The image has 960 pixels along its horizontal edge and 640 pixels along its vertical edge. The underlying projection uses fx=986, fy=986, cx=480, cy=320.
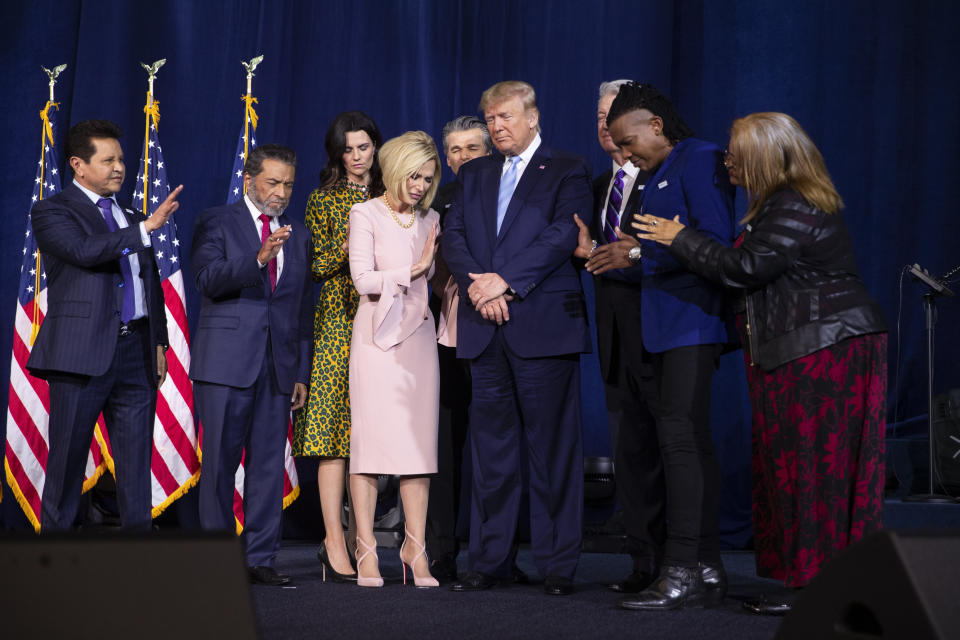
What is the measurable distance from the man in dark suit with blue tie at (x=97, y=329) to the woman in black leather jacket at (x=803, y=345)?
2019 millimetres

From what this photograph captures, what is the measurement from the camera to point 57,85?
215 inches

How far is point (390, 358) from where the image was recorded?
3.54 meters

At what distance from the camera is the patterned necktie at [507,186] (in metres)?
3.51

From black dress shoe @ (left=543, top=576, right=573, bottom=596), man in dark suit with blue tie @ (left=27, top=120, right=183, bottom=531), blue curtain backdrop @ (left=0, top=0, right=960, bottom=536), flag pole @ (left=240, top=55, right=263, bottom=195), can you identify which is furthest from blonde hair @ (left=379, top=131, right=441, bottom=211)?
blue curtain backdrop @ (left=0, top=0, right=960, bottom=536)

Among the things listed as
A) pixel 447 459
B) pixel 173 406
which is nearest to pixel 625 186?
pixel 447 459

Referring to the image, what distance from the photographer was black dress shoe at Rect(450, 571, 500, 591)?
3.37m

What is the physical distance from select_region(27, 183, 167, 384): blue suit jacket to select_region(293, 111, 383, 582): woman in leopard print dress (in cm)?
63

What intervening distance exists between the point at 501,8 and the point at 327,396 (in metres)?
2.99

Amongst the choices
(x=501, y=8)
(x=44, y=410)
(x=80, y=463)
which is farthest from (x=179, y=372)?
(x=501, y=8)

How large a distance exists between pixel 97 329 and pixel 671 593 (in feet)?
7.35

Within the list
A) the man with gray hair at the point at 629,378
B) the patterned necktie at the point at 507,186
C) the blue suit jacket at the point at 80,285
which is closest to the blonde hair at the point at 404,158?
the patterned necktie at the point at 507,186

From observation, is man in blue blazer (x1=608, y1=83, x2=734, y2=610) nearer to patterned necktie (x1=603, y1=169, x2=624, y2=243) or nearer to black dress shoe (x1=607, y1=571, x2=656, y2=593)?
patterned necktie (x1=603, y1=169, x2=624, y2=243)

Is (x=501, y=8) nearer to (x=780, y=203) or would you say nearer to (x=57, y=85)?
(x=57, y=85)

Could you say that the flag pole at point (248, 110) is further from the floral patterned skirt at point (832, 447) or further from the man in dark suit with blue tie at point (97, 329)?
the floral patterned skirt at point (832, 447)
